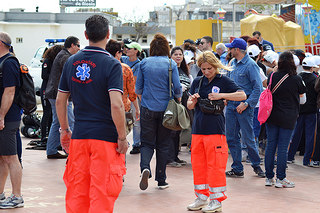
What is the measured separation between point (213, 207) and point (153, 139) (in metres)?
1.62

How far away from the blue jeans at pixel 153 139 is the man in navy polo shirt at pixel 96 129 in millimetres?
2966

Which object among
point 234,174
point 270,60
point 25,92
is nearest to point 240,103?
point 234,174

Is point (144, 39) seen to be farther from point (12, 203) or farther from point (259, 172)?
point (12, 203)

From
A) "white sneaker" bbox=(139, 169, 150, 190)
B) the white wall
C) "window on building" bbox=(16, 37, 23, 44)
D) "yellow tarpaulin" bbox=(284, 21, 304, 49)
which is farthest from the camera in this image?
"window on building" bbox=(16, 37, 23, 44)

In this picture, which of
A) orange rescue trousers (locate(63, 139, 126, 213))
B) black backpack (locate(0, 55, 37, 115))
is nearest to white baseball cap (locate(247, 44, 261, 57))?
black backpack (locate(0, 55, 37, 115))

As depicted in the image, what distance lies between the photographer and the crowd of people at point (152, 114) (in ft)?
15.5

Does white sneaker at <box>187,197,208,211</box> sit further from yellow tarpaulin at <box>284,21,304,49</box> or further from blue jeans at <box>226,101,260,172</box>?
yellow tarpaulin at <box>284,21,304,49</box>

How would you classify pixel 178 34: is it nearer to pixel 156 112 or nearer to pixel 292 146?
pixel 292 146

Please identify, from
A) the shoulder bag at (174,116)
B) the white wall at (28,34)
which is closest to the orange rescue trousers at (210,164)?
the shoulder bag at (174,116)

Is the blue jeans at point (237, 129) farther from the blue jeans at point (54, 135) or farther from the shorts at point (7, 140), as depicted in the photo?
the shorts at point (7, 140)

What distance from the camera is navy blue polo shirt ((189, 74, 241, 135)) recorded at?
6.73m

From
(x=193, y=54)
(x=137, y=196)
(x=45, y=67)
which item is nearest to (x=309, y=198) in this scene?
(x=137, y=196)

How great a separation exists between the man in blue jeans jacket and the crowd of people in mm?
16

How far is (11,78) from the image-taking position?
260 inches
